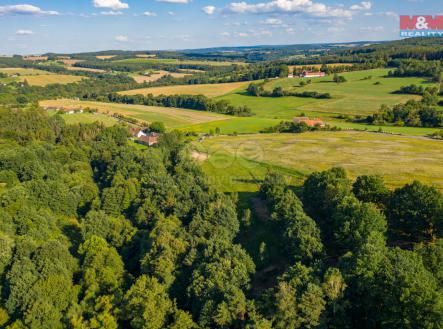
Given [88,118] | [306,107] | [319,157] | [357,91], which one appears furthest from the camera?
[357,91]

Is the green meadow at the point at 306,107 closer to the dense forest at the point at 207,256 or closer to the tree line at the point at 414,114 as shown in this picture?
the tree line at the point at 414,114

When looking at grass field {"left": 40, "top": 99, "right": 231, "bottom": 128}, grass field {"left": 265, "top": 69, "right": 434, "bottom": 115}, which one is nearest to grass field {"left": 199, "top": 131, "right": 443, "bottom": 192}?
grass field {"left": 265, "top": 69, "right": 434, "bottom": 115}

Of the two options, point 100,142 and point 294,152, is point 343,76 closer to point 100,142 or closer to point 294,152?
point 294,152

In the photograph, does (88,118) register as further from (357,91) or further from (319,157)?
(357,91)

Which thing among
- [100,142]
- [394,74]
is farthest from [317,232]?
[394,74]

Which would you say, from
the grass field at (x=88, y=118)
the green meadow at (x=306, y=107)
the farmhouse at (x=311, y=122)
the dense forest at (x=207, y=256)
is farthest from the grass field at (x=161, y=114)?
the dense forest at (x=207, y=256)

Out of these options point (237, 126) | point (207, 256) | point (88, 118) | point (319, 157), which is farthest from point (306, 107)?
point (207, 256)
